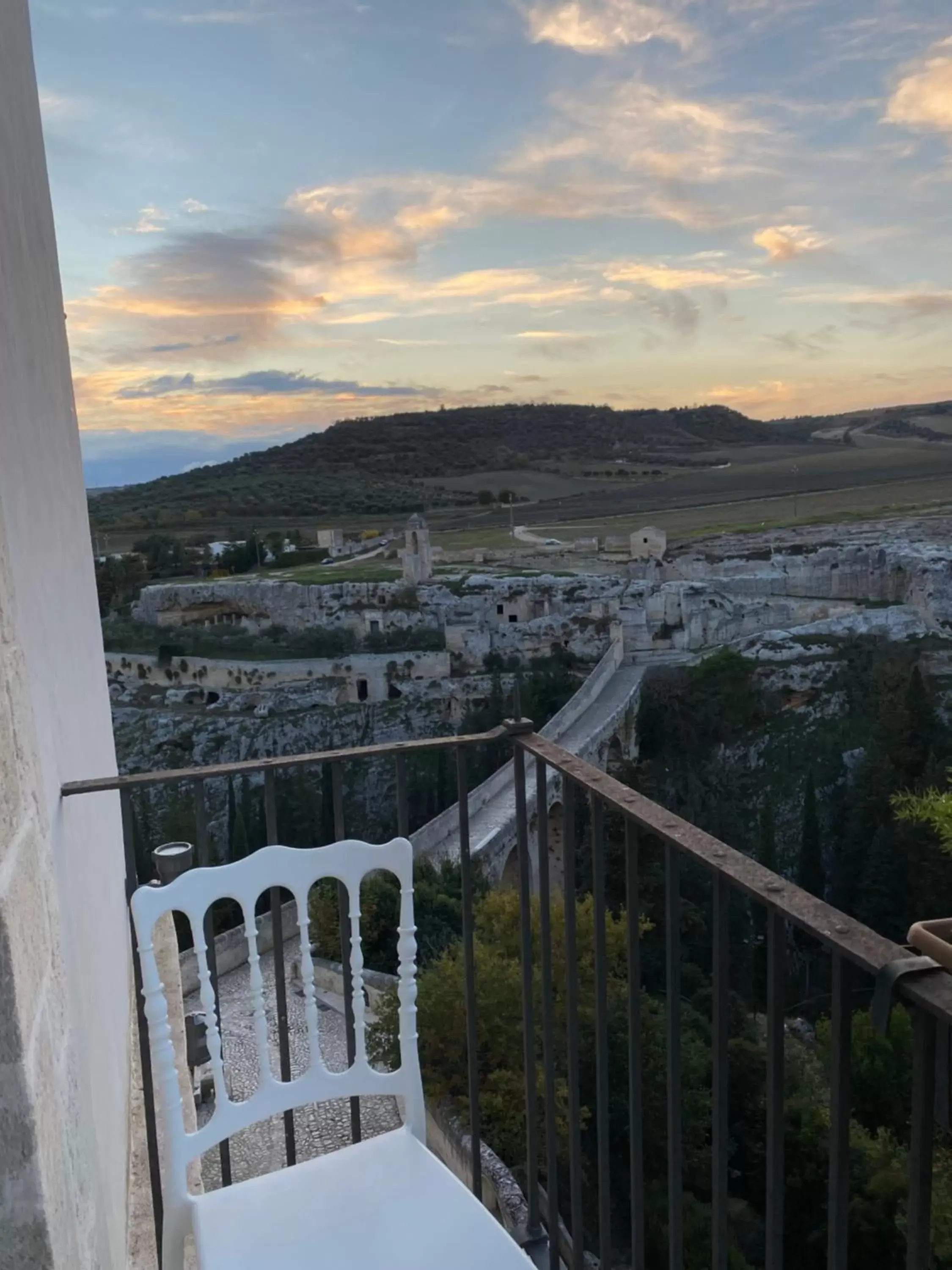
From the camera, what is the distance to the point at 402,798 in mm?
1646

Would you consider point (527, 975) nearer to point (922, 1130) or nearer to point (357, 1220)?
point (357, 1220)

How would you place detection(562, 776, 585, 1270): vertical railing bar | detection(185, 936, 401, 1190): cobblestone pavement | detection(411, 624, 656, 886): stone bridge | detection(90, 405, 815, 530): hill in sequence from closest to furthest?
detection(562, 776, 585, 1270): vertical railing bar < detection(185, 936, 401, 1190): cobblestone pavement < detection(411, 624, 656, 886): stone bridge < detection(90, 405, 815, 530): hill

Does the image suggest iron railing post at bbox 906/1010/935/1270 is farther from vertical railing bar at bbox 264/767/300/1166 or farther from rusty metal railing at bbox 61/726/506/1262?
vertical railing bar at bbox 264/767/300/1166

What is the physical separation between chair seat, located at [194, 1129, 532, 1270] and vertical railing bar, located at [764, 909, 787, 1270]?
384mm

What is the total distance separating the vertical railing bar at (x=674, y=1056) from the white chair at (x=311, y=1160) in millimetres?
199

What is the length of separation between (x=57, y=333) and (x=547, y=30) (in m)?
19.0

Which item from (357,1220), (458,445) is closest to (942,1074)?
(357,1220)

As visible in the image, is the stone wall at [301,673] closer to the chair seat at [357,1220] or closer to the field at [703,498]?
the field at [703,498]

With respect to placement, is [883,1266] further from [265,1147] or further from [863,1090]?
[265,1147]

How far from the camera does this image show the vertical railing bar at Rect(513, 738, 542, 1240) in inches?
61.5

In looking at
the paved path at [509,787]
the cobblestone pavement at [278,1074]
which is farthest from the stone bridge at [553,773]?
the cobblestone pavement at [278,1074]

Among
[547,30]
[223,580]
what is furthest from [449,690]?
[547,30]

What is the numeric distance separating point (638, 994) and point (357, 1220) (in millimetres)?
494

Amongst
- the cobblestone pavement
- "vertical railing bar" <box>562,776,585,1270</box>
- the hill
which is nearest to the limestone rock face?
the hill
